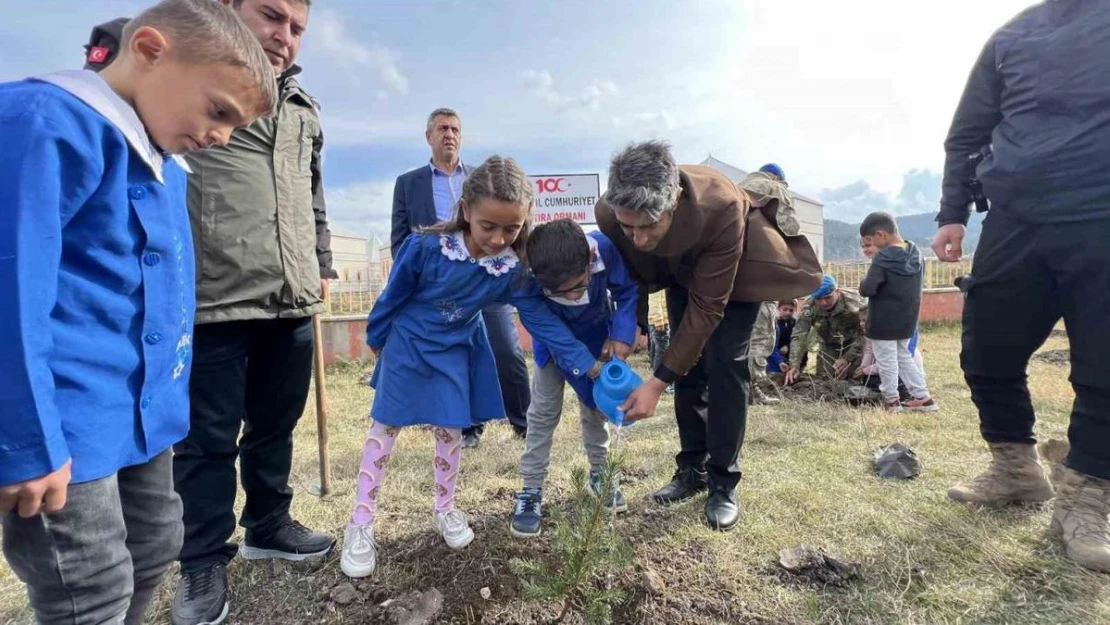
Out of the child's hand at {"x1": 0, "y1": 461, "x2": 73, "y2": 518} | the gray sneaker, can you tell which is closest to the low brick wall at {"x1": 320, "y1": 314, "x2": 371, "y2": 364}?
the gray sneaker

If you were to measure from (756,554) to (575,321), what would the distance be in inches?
48.9

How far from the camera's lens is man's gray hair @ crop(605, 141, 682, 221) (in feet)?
7.38

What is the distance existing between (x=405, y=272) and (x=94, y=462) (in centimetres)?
136

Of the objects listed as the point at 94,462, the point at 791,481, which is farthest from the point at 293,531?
the point at 791,481

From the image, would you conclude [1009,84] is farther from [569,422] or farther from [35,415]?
[569,422]

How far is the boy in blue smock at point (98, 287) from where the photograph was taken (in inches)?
40.8

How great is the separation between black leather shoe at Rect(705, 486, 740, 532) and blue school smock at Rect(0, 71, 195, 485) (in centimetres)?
215

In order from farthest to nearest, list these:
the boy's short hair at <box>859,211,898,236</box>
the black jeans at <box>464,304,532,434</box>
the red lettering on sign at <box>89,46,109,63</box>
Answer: the boy's short hair at <box>859,211,898,236</box>
the black jeans at <box>464,304,532,434</box>
the red lettering on sign at <box>89,46,109,63</box>

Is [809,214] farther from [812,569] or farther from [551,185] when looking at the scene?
[812,569]

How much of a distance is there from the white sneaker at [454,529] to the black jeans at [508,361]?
1.68 m

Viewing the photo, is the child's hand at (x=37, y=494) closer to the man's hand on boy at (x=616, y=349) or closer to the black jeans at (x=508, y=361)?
the man's hand on boy at (x=616, y=349)

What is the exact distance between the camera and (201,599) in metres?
2.08

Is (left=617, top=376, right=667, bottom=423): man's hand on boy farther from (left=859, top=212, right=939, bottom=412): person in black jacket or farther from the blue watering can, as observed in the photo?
(left=859, top=212, right=939, bottom=412): person in black jacket

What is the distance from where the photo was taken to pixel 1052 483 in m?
2.95
